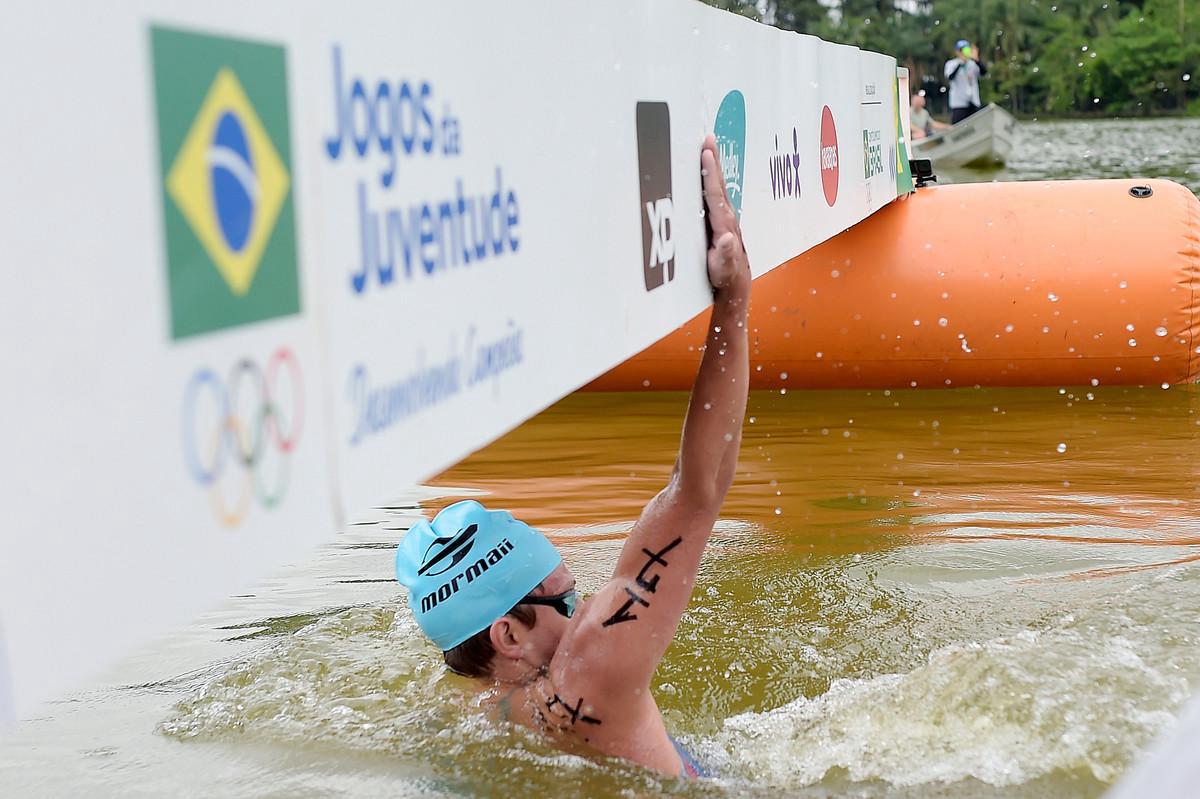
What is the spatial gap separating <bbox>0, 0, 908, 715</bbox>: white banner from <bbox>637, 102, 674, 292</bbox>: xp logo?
150 mm

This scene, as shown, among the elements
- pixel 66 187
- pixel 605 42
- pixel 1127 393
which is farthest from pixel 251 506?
pixel 1127 393

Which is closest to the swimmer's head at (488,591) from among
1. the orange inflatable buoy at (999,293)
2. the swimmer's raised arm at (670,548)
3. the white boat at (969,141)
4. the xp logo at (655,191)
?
the swimmer's raised arm at (670,548)

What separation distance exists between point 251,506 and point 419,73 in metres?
0.59

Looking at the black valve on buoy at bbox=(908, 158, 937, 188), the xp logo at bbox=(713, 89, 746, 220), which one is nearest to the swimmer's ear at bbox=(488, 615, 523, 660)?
the xp logo at bbox=(713, 89, 746, 220)

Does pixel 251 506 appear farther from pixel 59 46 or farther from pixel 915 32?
pixel 915 32

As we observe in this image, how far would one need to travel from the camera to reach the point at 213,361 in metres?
1.14

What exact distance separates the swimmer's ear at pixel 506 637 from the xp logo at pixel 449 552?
144 mm

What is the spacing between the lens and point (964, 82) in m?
17.8

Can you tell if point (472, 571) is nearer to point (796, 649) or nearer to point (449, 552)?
point (449, 552)

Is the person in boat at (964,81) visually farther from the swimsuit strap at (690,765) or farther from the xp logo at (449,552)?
the xp logo at (449,552)

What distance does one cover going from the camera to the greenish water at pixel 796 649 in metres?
2.96

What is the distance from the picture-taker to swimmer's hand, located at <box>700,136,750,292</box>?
107 inches

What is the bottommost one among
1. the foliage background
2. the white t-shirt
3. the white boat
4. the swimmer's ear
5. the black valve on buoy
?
the swimmer's ear

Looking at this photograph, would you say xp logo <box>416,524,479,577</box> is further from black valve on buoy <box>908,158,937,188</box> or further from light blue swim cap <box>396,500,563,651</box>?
black valve on buoy <box>908,158,937,188</box>
